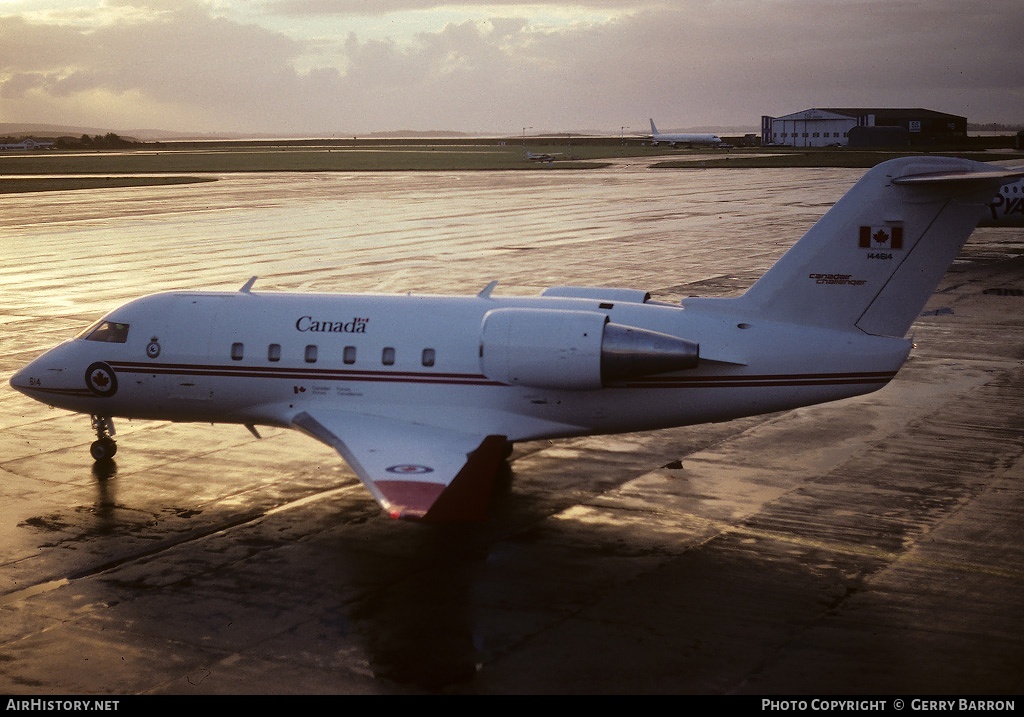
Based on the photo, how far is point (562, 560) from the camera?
584 inches

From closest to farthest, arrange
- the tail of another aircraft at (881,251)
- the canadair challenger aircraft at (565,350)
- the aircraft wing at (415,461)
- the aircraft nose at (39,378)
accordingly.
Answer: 1. the aircraft wing at (415,461)
2. the tail of another aircraft at (881,251)
3. the canadair challenger aircraft at (565,350)
4. the aircraft nose at (39,378)

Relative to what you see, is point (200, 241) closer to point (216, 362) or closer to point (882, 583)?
point (216, 362)

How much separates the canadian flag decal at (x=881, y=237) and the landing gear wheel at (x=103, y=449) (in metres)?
13.2

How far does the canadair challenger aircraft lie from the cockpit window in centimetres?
51

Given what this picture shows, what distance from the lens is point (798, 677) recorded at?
11.3 meters

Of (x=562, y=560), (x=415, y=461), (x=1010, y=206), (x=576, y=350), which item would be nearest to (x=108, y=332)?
(x=415, y=461)

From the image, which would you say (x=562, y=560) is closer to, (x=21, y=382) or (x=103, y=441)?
(x=103, y=441)

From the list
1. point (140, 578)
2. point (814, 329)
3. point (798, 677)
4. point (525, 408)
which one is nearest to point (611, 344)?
point (525, 408)

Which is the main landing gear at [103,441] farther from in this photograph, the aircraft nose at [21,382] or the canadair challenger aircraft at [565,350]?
the canadair challenger aircraft at [565,350]

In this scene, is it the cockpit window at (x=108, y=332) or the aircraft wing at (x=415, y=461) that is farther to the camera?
the cockpit window at (x=108, y=332)

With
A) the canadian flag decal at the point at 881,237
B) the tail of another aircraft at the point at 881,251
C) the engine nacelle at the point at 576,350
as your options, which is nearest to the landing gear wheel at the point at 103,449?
the engine nacelle at the point at 576,350

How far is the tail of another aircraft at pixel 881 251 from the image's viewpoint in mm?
15586

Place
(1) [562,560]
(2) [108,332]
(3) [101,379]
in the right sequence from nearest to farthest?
(1) [562,560] → (3) [101,379] → (2) [108,332]

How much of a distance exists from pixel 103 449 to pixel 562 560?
30.5 ft
